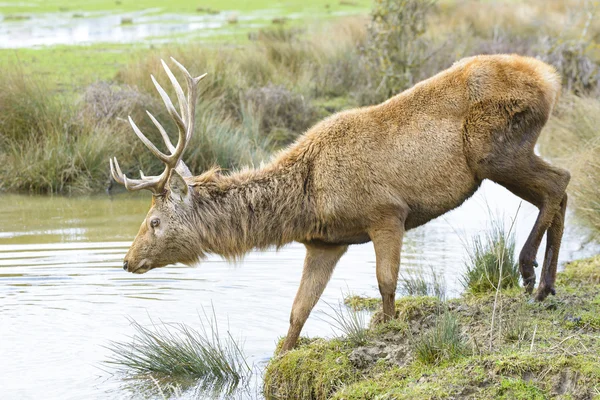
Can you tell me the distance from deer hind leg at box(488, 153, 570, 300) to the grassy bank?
17.3ft

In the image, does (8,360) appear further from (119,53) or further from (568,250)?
(119,53)

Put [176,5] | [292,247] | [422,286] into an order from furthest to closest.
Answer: [176,5], [292,247], [422,286]

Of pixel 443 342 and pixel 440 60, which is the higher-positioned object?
pixel 440 60

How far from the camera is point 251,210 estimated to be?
727cm

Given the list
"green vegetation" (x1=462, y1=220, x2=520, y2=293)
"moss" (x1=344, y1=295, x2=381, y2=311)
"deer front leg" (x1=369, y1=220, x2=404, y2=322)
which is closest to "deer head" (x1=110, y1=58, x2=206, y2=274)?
"deer front leg" (x1=369, y1=220, x2=404, y2=322)

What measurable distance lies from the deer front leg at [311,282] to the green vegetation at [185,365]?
0.45m

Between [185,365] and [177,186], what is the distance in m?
1.35

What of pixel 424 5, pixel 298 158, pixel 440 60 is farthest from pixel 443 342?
pixel 440 60

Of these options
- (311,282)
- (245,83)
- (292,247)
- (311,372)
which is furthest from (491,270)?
(245,83)

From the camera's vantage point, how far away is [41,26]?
106ft

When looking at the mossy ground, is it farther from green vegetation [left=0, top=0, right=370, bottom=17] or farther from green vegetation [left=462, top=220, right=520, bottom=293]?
green vegetation [left=0, top=0, right=370, bottom=17]

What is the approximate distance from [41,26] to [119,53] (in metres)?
9.79

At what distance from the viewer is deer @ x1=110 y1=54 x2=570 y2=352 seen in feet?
23.4

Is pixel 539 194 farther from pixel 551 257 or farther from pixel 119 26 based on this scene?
pixel 119 26
